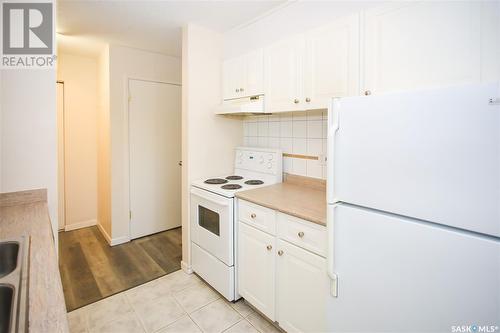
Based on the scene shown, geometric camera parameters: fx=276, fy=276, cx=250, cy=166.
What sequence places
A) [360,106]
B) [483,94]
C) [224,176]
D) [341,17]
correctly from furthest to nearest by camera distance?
[224,176]
[341,17]
[360,106]
[483,94]

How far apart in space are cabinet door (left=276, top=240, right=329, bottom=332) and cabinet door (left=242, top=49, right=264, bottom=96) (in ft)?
4.18

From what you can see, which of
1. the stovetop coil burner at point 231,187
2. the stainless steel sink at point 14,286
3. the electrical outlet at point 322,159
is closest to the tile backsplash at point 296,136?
the electrical outlet at point 322,159

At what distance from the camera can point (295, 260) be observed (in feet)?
5.38

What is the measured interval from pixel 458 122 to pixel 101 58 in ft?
12.3

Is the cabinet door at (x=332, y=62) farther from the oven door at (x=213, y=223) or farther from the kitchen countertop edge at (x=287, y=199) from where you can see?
the oven door at (x=213, y=223)

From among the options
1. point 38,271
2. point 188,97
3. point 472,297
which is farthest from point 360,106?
point 188,97

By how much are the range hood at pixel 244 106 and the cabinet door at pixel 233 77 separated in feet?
0.18

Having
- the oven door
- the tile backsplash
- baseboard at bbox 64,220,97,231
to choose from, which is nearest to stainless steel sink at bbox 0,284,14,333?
the oven door

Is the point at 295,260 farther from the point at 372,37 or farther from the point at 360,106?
the point at 372,37

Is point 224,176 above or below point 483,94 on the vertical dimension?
below

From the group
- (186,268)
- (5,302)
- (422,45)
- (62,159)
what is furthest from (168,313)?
(62,159)

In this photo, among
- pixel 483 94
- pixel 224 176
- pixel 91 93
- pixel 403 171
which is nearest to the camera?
pixel 483 94

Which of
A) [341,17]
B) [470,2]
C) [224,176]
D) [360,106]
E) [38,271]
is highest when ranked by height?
[341,17]

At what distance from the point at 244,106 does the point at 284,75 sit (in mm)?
394
